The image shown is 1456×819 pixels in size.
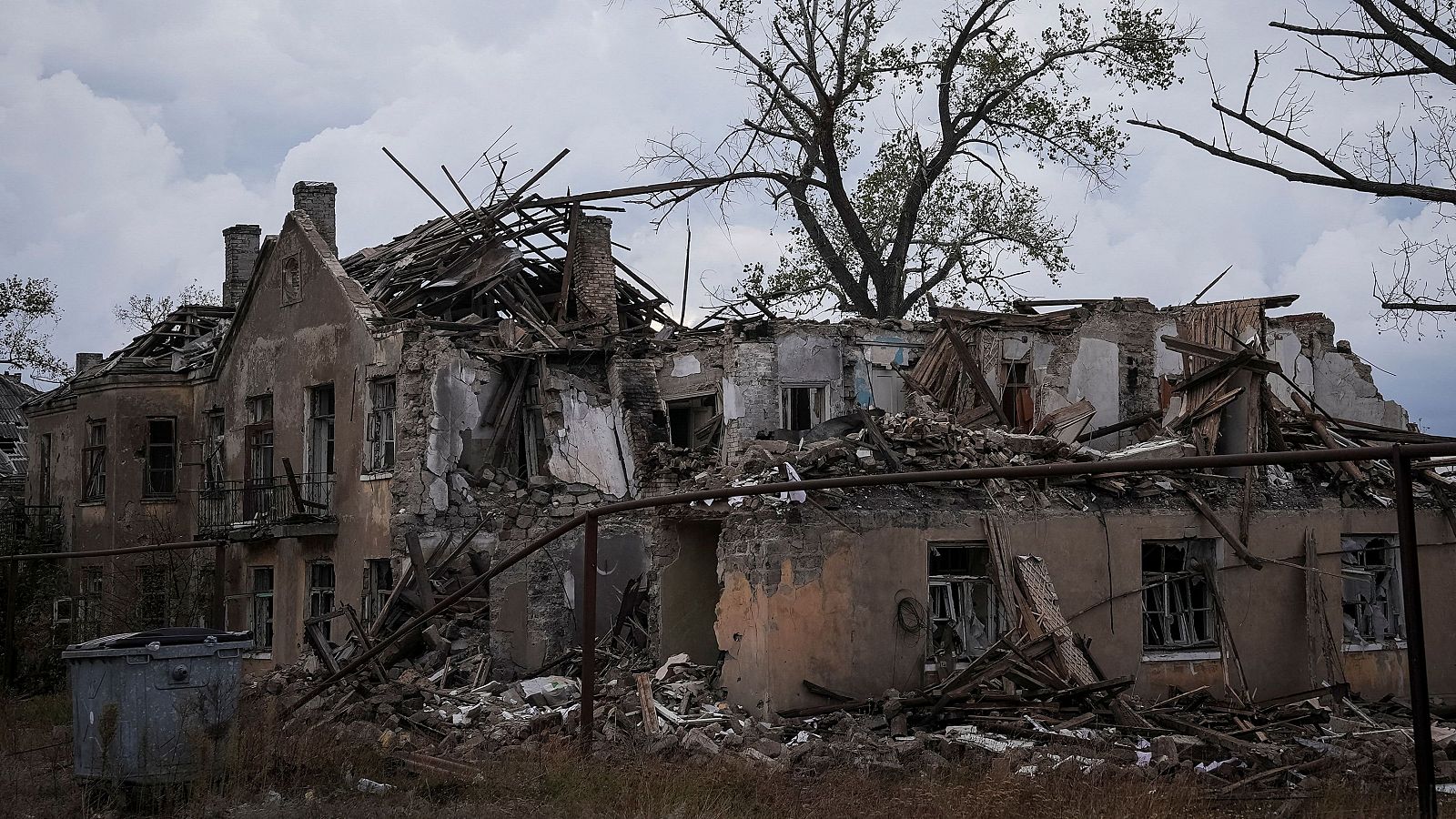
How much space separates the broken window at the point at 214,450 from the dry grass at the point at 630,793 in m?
14.8

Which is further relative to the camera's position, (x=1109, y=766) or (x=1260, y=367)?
(x=1260, y=367)

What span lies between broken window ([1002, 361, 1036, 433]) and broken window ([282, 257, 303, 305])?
482 inches

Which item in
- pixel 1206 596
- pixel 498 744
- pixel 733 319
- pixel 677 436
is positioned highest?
pixel 733 319

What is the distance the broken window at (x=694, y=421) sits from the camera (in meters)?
21.9

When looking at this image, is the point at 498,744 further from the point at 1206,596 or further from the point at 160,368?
the point at 160,368

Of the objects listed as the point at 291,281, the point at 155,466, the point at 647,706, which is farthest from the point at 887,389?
the point at 155,466

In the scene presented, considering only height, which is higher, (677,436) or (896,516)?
(677,436)

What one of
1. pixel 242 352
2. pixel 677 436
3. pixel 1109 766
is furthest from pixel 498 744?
pixel 242 352

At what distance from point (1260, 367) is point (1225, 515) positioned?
2.14 m

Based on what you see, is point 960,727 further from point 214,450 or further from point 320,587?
point 214,450

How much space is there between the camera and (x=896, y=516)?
14.8 meters

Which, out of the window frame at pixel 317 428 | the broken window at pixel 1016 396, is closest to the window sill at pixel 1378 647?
the broken window at pixel 1016 396

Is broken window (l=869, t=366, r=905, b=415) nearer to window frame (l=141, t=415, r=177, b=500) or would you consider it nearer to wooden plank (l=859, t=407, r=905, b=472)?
wooden plank (l=859, t=407, r=905, b=472)

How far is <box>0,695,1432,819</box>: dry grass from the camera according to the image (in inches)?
388
